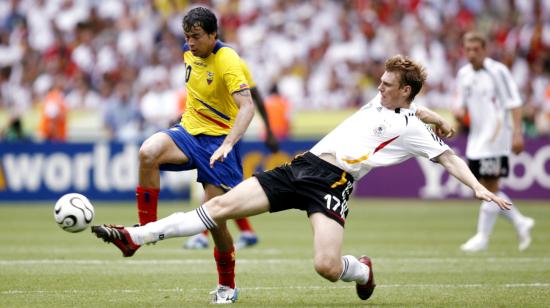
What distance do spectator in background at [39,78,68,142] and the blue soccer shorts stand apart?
15035mm

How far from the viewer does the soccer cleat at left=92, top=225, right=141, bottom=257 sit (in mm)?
7186

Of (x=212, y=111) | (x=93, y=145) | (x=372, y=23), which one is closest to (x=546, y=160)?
(x=372, y=23)

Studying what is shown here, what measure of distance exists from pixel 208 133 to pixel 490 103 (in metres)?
5.61

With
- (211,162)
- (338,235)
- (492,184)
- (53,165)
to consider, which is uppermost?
(211,162)

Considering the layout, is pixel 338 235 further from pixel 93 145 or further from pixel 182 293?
pixel 93 145

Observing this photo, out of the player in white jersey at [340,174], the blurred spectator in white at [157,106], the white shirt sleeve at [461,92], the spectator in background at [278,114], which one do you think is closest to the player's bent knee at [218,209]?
the player in white jersey at [340,174]

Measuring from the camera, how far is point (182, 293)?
8.64 metres

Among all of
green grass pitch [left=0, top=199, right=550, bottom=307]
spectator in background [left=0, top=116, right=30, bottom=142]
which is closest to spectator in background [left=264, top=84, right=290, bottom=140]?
green grass pitch [left=0, top=199, right=550, bottom=307]

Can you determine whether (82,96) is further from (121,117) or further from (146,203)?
(146,203)

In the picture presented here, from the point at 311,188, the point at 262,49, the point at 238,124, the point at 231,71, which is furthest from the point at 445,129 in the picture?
the point at 262,49

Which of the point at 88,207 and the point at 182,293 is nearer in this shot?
the point at 88,207

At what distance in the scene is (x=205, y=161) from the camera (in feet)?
28.1

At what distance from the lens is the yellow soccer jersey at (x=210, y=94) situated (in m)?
8.60

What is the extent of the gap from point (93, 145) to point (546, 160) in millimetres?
9628
